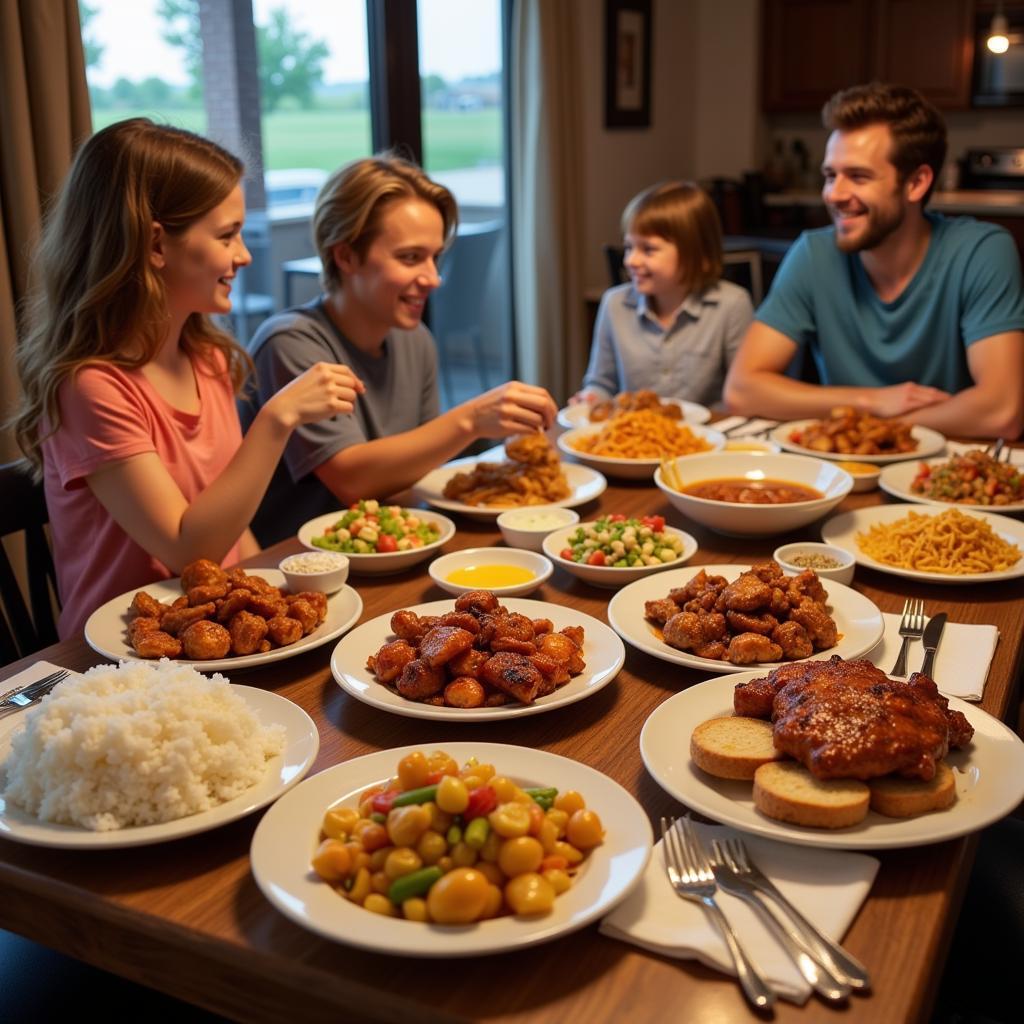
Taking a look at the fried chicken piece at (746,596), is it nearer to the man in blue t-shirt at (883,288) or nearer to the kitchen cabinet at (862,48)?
the man in blue t-shirt at (883,288)

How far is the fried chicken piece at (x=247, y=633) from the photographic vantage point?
1.48 metres

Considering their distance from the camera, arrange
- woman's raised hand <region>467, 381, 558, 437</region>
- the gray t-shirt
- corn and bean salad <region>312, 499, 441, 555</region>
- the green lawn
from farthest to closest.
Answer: the green lawn, the gray t-shirt, woman's raised hand <region>467, 381, 558, 437</region>, corn and bean salad <region>312, 499, 441, 555</region>

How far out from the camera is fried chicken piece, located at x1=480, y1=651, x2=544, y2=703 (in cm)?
130

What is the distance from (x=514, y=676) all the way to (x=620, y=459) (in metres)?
1.22

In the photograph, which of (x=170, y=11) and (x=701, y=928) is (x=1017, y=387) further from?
(x=170, y=11)

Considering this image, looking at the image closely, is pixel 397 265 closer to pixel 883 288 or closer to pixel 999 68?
pixel 883 288

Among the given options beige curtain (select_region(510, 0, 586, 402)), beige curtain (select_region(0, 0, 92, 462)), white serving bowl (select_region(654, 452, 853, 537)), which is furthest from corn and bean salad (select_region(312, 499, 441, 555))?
beige curtain (select_region(510, 0, 586, 402))

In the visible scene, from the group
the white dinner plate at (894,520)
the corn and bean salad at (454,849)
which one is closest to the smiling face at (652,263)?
the white dinner plate at (894,520)

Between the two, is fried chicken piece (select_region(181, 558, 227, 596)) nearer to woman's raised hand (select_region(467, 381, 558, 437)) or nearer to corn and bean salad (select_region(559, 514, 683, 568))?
corn and bean salad (select_region(559, 514, 683, 568))

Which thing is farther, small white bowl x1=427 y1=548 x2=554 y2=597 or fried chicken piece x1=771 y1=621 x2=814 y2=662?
small white bowl x1=427 y1=548 x2=554 y2=597

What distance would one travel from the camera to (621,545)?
5.97ft

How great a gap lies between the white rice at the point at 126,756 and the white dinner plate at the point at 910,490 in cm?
150

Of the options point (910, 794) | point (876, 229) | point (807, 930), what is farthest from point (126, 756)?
point (876, 229)

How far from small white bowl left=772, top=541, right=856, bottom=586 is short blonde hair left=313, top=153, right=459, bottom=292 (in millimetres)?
1278
